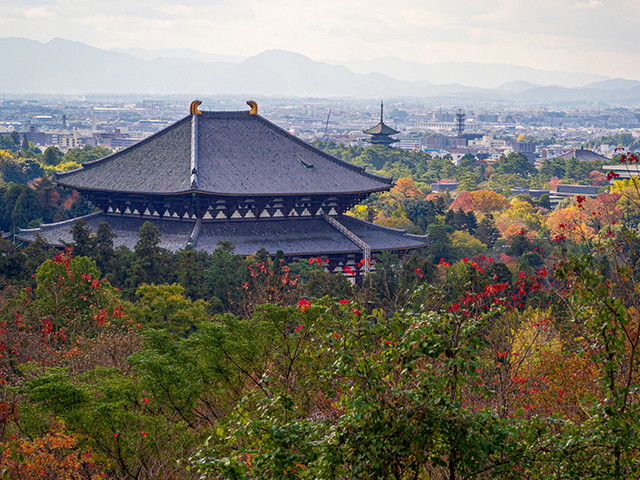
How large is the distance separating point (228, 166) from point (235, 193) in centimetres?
229

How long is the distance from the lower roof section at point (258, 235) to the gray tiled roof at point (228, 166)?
168cm

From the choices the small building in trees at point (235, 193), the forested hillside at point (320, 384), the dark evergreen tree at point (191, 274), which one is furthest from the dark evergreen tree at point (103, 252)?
the small building in trees at point (235, 193)

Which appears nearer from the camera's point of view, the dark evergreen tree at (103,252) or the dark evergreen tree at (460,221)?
the dark evergreen tree at (103,252)

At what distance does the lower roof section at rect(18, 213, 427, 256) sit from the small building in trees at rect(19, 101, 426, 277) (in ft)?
0.15

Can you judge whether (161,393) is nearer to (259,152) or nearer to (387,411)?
(387,411)

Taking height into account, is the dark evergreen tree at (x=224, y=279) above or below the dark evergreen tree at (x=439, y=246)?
above

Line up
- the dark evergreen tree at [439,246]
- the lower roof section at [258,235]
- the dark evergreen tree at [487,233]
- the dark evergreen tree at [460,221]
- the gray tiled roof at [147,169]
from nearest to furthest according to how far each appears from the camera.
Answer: the lower roof section at [258,235]
the gray tiled roof at [147,169]
the dark evergreen tree at [439,246]
the dark evergreen tree at [487,233]
the dark evergreen tree at [460,221]

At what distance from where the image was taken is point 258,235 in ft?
117

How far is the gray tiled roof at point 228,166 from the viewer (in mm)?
35781

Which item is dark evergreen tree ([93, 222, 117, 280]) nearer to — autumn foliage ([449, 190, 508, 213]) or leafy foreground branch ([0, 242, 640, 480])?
leafy foreground branch ([0, 242, 640, 480])

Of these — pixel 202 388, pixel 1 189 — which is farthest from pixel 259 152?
pixel 202 388

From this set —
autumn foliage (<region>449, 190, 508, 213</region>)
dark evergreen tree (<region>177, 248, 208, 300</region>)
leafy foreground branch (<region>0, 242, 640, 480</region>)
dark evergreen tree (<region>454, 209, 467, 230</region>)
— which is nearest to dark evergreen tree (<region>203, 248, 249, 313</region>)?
dark evergreen tree (<region>177, 248, 208, 300</region>)

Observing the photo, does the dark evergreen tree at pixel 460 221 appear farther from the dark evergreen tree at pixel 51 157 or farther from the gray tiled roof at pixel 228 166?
the dark evergreen tree at pixel 51 157

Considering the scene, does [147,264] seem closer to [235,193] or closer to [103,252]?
[103,252]
